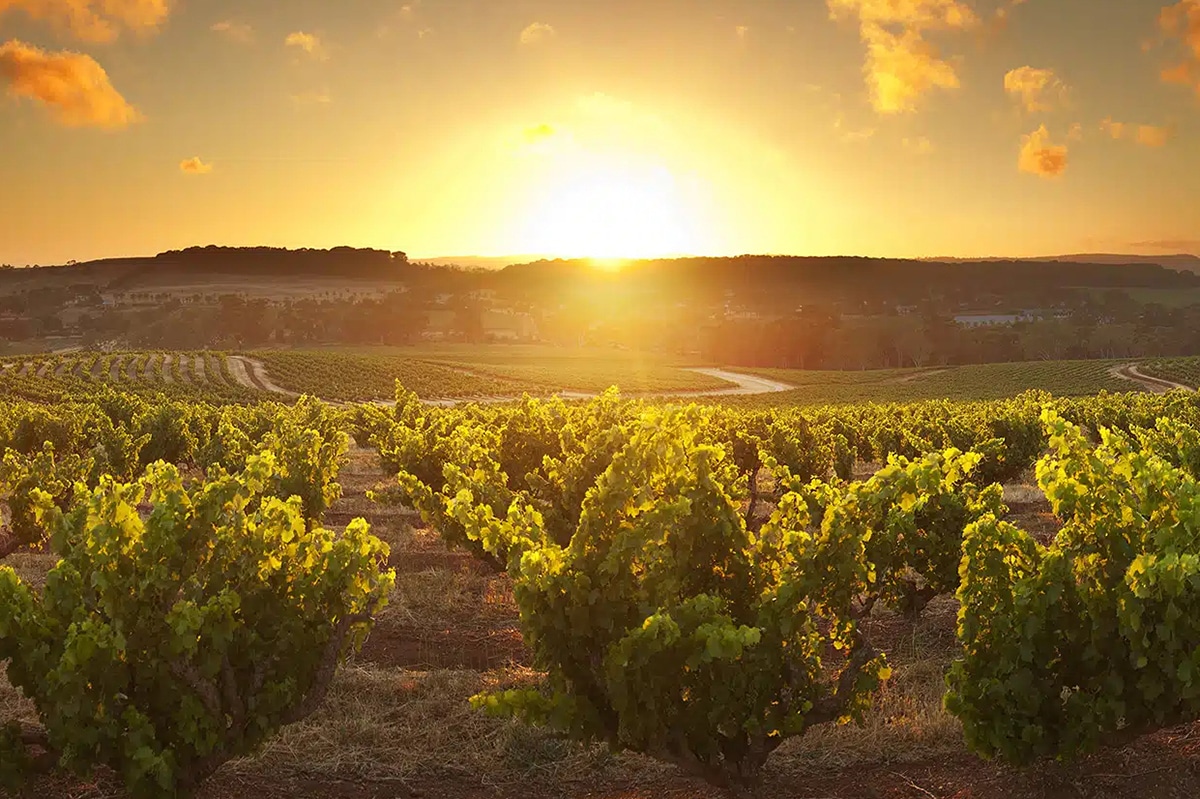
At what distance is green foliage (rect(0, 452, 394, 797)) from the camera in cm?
744

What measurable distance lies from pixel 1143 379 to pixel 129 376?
142039 millimetres

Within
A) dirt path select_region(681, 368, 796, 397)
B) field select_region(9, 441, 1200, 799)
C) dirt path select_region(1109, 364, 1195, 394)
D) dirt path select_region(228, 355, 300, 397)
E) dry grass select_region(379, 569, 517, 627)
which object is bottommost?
dirt path select_region(681, 368, 796, 397)

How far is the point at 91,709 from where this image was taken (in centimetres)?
742

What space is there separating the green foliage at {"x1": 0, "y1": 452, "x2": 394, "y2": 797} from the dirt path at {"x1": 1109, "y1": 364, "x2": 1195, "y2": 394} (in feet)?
407

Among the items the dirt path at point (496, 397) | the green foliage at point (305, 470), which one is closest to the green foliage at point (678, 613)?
the green foliage at point (305, 470)

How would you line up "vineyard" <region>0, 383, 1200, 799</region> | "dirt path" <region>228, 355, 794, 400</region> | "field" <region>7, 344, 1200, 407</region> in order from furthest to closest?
"dirt path" <region>228, 355, 794, 400</region>, "field" <region>7, 344, 1200, 407</region>, "vineyard" <region>0, 383, 1200, 799</region>

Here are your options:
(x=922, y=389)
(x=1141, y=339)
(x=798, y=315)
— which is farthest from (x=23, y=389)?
(x=1141, y=339)

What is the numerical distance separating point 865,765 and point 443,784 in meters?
4.84

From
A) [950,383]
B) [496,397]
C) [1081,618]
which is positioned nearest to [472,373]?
[496,397]

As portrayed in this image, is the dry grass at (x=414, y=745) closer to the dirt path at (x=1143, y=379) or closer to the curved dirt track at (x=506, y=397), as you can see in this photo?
the curved dirt track at (x=506, y=397)

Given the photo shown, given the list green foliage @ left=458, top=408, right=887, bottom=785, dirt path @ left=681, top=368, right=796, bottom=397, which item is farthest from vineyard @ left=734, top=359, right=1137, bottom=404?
green foliage @ left=458, top=408, right=887, bottom=785

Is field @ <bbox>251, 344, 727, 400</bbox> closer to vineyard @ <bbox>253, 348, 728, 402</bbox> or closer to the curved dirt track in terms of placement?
vineyard @ <bbox>253, 348, 728, 402</bbox>

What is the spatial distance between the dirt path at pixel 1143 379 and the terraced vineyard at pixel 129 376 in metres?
118

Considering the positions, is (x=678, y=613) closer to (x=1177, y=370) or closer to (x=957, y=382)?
(x=957, y=382)
